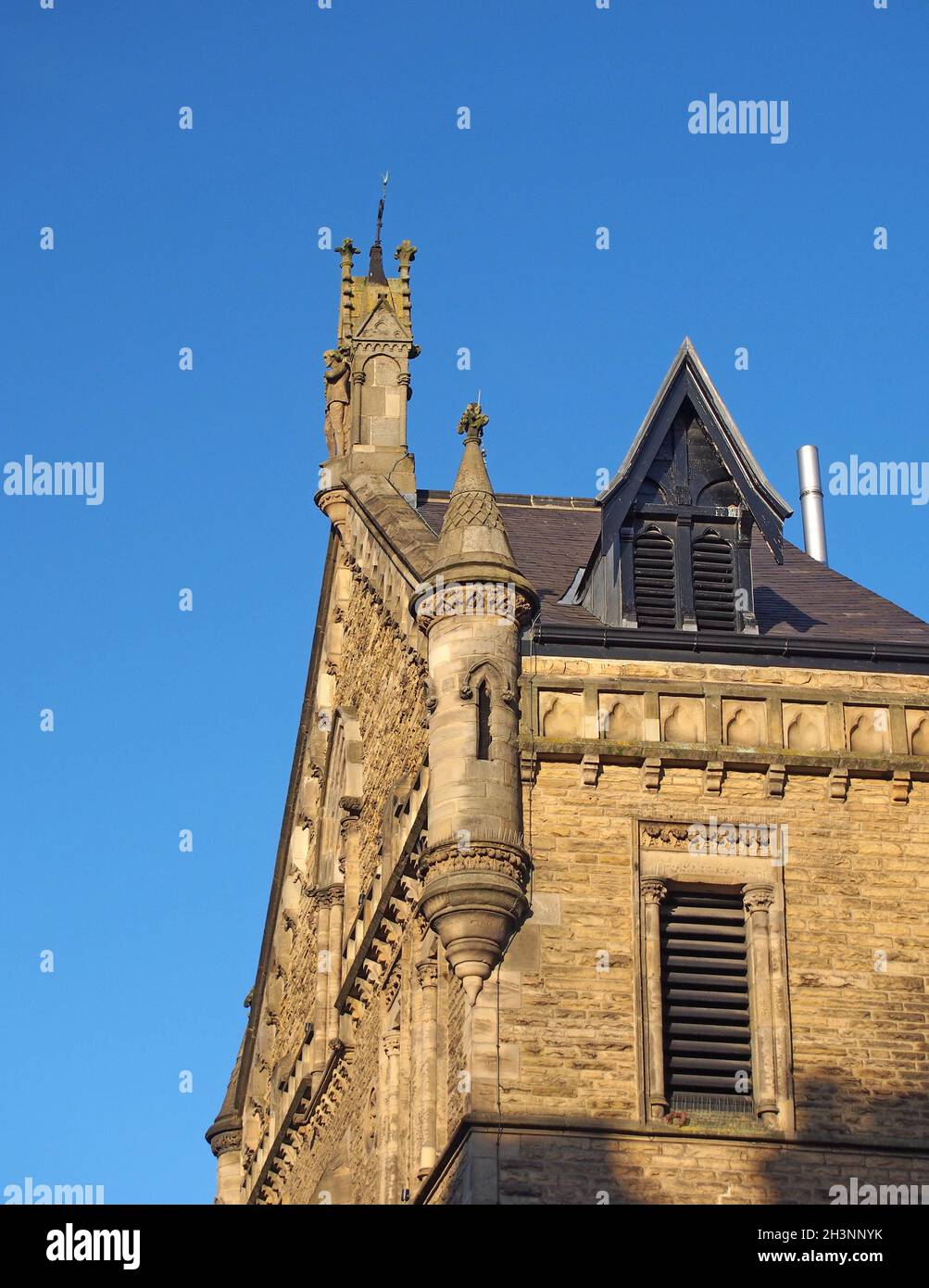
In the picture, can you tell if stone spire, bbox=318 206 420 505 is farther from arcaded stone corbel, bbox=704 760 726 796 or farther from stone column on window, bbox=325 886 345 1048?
arcaded stone corbel, bbox=704 760 726 796

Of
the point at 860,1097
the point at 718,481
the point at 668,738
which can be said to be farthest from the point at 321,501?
the point at 860,1097

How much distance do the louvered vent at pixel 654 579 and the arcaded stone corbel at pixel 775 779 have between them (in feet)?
7.75

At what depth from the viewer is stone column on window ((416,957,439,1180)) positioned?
79.6 ft

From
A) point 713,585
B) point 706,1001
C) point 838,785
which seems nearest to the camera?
point 706,1001

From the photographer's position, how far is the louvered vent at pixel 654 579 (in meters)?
26.6

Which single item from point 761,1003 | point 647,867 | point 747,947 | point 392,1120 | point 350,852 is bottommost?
point 392,1120

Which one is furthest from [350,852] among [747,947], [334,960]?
[747,947]

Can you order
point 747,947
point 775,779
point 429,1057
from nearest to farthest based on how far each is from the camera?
point 747,947 < point 429,1057 < point 775,779

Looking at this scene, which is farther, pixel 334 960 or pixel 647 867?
pixel 334 960

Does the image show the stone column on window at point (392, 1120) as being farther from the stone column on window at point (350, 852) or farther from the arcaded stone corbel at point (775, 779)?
the arcaded stone corbel at point (775, 779)

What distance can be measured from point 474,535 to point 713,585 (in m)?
3.29

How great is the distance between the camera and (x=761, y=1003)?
23.9 meters

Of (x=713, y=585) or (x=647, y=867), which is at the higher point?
(x=713, y=585)

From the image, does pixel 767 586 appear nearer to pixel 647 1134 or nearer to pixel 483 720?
pixel 483 720
